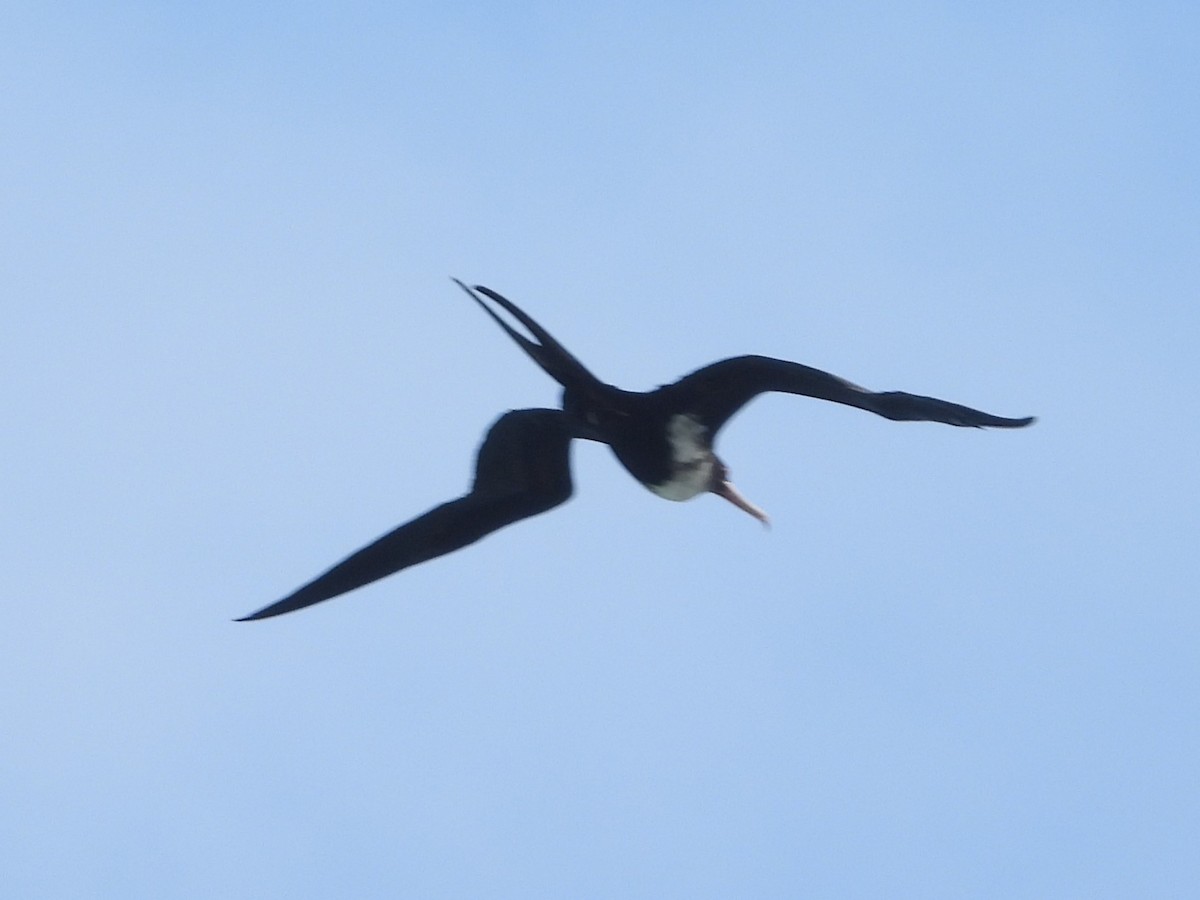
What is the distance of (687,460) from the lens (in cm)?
1013

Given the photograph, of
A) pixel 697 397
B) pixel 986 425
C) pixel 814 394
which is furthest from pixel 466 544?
pixel 986 425

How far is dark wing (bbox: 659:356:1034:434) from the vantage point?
8.72 m

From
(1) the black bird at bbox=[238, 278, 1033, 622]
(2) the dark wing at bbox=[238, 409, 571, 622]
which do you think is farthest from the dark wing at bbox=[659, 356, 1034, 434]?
(2) the dark wing at bbox=[238, 409, 571, 622]

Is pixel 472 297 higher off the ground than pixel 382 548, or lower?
higher

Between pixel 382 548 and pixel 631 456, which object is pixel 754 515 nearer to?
pixel 631 456

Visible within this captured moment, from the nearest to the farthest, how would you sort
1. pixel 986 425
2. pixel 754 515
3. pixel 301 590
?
pixel 986 425, pixel 301 590, pixel 754 515

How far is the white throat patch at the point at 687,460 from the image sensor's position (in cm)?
995

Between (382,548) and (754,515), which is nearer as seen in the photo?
(382,548)

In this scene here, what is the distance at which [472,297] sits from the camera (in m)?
8.91

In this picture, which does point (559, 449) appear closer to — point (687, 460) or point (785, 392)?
point (687, 460)

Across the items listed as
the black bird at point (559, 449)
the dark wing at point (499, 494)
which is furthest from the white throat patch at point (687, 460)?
the dark wing at point (499, 494)

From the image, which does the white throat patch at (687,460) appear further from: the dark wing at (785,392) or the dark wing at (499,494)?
the dark wing at (499,494)

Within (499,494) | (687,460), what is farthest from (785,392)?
(499,494)

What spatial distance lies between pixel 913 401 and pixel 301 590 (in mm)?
2961
